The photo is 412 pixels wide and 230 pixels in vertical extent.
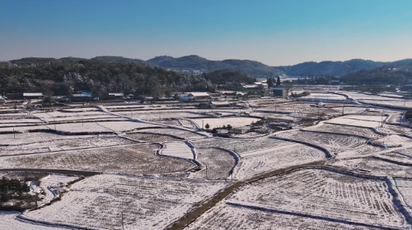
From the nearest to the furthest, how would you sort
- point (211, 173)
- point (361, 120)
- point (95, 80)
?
point (211, 173)
point (361, 120)
point (95, 80)

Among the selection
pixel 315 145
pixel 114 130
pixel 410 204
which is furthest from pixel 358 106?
pixel 410 204

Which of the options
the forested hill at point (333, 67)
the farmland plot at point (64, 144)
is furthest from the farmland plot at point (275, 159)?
the forested hill at point (333, 67)

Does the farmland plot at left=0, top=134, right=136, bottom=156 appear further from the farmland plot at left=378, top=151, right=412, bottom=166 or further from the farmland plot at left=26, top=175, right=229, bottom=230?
the farmland plot at left=378, top=151, right=412, bottom=166

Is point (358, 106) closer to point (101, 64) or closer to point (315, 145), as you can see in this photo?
point (315, 145)

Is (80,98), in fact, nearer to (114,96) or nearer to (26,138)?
(114,96)

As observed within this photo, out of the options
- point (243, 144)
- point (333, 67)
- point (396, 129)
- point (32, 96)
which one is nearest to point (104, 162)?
point (243, 144)

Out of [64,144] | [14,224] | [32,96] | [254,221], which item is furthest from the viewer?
[32,96]

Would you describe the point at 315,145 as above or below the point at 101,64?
below
